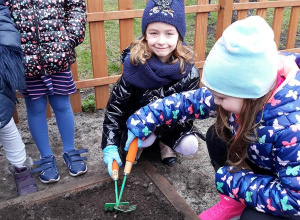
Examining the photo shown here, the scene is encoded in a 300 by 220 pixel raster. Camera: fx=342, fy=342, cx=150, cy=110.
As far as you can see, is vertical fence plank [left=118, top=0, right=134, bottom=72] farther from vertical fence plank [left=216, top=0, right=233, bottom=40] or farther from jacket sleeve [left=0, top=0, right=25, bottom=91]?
jacket sleeve [left=0, top=0, right=25, bottom=91]

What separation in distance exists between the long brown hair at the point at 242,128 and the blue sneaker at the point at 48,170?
1.04 m

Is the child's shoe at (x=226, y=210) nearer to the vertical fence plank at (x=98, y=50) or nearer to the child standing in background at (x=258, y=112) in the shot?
the child standing in background at (x=258, y=112)

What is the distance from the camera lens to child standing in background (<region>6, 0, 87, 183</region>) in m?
1.85

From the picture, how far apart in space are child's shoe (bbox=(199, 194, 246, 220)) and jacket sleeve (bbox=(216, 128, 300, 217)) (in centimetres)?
24

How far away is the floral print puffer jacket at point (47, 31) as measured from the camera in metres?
1.84

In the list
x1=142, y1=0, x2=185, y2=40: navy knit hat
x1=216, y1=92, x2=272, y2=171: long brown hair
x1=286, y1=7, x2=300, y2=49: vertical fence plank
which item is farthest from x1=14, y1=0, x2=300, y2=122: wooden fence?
x1=216, y1=92, x2=272, y2=171: long brown hair

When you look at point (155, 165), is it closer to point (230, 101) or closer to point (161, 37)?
point (161, 37)

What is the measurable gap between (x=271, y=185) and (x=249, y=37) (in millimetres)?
546

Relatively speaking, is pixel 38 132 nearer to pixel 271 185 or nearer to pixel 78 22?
pixel 78 22

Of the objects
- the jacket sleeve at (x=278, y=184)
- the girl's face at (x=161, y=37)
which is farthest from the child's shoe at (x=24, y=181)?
the jacket sleeve at (x=278, y=184)

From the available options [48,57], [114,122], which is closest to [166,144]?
[114,122]

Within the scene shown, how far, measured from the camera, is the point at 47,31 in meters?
1.88

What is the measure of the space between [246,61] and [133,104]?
3.39ft

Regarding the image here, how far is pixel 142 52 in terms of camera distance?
74.7 inches
